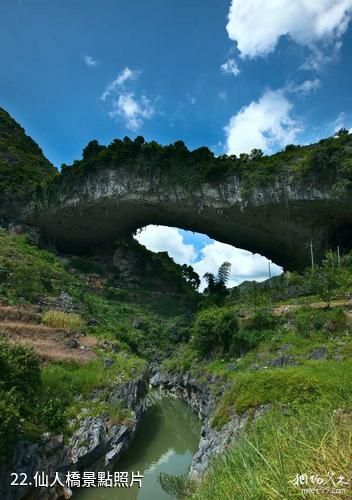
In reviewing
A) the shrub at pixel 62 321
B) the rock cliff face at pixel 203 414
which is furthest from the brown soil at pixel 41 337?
the rock cliff face at pixel 203 414

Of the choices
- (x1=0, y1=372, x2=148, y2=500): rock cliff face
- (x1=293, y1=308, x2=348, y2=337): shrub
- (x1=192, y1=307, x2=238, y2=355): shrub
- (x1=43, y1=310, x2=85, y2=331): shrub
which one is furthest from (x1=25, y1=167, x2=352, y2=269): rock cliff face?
(x1=0, y1=372, x2=148, y2=500): rock cliff face

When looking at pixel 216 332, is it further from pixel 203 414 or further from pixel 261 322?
pixel 203 414

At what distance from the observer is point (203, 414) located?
14.8 m

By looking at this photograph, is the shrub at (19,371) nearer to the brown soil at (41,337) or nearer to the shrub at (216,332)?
the brown soil at (41,337)

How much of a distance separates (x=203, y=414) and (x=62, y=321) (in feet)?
25.4

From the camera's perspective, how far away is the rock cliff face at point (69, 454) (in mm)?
6676

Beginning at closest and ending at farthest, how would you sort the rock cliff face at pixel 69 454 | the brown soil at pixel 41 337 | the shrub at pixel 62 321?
the rock cliff face at pixel 69 454
the brown soil at pixel 41 337
the shrub at pixel 62 321

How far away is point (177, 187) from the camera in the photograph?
27.1m

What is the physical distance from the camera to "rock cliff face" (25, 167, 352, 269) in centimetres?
2470

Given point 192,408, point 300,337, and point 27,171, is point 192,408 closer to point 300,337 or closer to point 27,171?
point 300,337

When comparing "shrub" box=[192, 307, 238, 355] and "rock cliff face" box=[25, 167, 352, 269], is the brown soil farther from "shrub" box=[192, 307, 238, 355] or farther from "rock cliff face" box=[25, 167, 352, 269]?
"rock cliff face" box=[25, 167, 352, 269]

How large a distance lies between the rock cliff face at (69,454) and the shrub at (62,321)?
611 centimetres

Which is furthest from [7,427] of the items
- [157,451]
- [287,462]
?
[157,451]

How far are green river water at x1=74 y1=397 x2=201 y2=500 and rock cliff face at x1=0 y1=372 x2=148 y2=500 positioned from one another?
2.00ft
